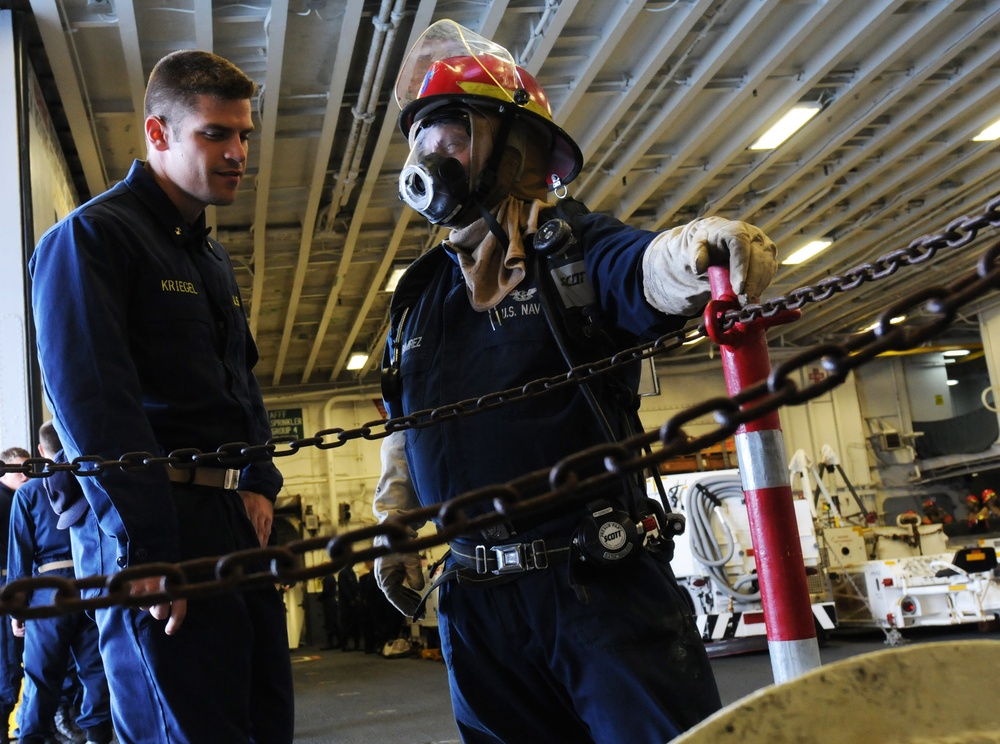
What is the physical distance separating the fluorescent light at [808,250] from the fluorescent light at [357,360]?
779cm

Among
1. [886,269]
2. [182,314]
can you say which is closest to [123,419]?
[182,314]

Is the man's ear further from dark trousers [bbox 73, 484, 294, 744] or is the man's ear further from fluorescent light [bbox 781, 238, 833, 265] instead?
fluorescent light [bbox 781, 238, 833, 265]

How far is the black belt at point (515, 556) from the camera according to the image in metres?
1.91

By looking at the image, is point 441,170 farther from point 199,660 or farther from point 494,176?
point 199,660

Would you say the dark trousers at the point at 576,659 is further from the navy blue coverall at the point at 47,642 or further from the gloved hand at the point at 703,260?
the navy blue coverall at the point at 47,642

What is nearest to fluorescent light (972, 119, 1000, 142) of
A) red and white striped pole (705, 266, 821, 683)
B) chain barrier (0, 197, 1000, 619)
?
red and white striped pole (705, 266, 821, 683)

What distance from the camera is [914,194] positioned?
13273mm

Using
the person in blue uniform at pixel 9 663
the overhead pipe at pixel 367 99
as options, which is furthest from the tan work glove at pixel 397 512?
the overhead pipe at pixel 367 99

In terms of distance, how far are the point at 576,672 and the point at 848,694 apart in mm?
849

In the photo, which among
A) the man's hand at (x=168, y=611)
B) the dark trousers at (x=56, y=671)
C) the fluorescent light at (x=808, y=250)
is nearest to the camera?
the man's hand at (x=168, y=611)

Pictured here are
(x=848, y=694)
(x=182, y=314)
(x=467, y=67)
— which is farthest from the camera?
(x=467, y=67)

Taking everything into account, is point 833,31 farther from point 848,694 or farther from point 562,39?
point 848,694

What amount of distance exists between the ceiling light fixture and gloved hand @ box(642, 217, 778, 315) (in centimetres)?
1745

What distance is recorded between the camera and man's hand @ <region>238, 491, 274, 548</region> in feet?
7.77
